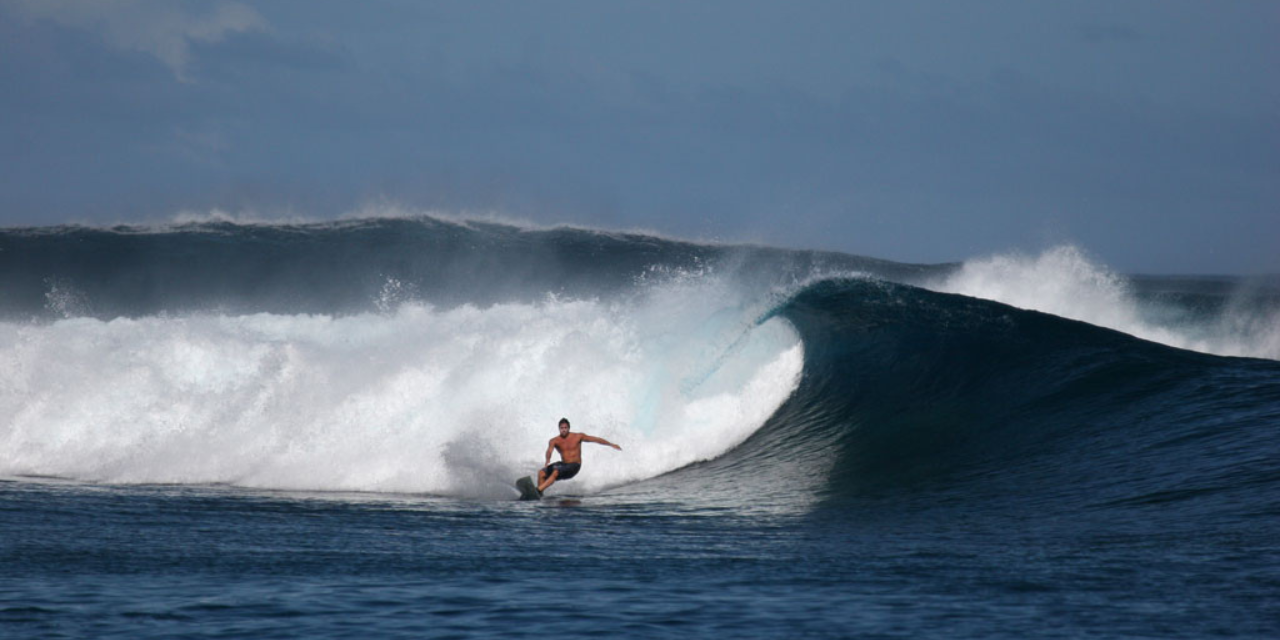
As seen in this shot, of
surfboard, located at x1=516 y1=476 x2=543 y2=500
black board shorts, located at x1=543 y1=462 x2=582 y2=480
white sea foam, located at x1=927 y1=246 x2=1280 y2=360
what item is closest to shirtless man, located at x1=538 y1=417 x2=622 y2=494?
black board shorts, located at x1=543 y1=462 x2=582 y2=480

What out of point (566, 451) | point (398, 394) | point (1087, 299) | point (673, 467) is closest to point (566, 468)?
point (566, 451)

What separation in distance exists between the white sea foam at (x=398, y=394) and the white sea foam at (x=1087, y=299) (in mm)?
7160

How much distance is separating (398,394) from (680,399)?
3649 mm

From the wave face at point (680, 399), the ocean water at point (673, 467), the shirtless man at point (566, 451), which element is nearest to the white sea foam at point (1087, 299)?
the ocean water at point (673, 467)

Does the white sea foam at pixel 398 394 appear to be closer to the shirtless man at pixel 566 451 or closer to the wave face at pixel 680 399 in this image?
the wave face at pixel 680 399

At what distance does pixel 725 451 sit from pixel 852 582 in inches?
302

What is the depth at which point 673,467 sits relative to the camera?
1488cm

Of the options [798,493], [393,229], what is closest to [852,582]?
[798,493]

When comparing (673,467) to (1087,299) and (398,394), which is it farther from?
(1087,299)

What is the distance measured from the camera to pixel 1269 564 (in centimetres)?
735

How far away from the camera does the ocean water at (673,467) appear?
23.0ft

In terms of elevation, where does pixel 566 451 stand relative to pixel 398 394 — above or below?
below

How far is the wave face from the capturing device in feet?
41.0

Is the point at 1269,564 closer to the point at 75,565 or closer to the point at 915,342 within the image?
the point at 75,565
